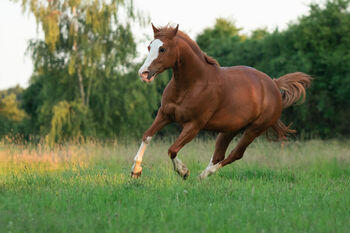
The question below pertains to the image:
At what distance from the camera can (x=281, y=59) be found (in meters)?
18.7

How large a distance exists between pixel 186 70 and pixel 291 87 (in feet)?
9.04

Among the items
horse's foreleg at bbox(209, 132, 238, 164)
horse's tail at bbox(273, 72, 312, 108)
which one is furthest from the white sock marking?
horse's tail at bbox(273, 72, 312, 108)

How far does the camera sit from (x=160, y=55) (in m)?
6.22

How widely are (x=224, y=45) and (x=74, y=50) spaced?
293 inches

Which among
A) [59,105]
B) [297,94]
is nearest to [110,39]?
[59,105]

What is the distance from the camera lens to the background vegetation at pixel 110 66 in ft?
60.8

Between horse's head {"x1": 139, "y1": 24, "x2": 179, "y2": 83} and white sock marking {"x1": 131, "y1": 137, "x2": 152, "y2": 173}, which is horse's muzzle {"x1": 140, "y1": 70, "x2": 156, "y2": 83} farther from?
white sock marking {"x1": 131, "y1": 137, "x2": 152, "y2": 173}

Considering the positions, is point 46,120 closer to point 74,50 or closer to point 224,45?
point 74,50

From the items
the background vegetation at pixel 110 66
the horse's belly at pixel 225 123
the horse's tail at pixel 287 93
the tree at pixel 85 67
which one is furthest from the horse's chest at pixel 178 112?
the tree at pixel 85 67

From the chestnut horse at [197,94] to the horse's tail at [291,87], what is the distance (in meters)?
0.85

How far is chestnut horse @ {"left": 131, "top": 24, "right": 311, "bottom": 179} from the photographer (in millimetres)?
6367

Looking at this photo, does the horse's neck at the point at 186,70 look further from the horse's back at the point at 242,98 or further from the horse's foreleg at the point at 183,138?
the horse's foreleg at the point at 183,138

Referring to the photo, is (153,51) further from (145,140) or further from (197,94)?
(145,140)

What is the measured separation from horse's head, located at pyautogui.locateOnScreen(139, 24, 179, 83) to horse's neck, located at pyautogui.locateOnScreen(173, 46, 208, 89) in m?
0.19
